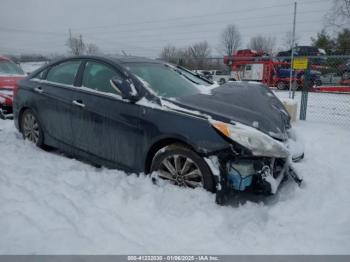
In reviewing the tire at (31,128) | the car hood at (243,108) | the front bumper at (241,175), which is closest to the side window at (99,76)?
the car hood at (243,108)

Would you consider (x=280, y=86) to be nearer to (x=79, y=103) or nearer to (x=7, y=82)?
(x=7, y=82)

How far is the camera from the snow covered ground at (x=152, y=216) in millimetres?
2387

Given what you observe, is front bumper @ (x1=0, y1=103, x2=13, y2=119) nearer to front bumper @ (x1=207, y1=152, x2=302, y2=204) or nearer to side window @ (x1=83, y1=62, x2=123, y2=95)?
side window @ (x1=83, y1=62, x2=123, y2=95)

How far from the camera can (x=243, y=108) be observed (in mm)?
3248

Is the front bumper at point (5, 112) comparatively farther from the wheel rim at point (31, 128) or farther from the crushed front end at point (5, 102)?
the wheel rim at point (31, 128)

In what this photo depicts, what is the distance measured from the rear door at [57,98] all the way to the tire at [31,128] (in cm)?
18

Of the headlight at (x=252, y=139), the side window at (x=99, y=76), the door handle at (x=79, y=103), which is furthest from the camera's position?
the door handle at (x=79, y=103)

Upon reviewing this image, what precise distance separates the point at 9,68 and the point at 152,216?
7.10 meters

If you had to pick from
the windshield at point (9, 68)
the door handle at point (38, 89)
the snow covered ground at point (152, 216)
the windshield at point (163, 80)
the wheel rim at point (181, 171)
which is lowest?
the snow covered ground at point (152, 216)

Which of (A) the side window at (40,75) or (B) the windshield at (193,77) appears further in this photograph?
(A) the side window at (40,75)

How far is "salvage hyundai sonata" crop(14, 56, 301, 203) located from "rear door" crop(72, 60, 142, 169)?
1 centimetres

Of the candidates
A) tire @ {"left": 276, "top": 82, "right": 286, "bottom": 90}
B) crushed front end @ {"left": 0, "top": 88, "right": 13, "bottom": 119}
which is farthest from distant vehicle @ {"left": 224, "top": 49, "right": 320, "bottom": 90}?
crushed front end @ {"left": 0, "top": 88, "right": 13, "bottom": 119}

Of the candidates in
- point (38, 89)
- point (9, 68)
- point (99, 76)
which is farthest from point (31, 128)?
point (9, 68)

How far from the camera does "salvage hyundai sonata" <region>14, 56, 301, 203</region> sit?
112 inches
